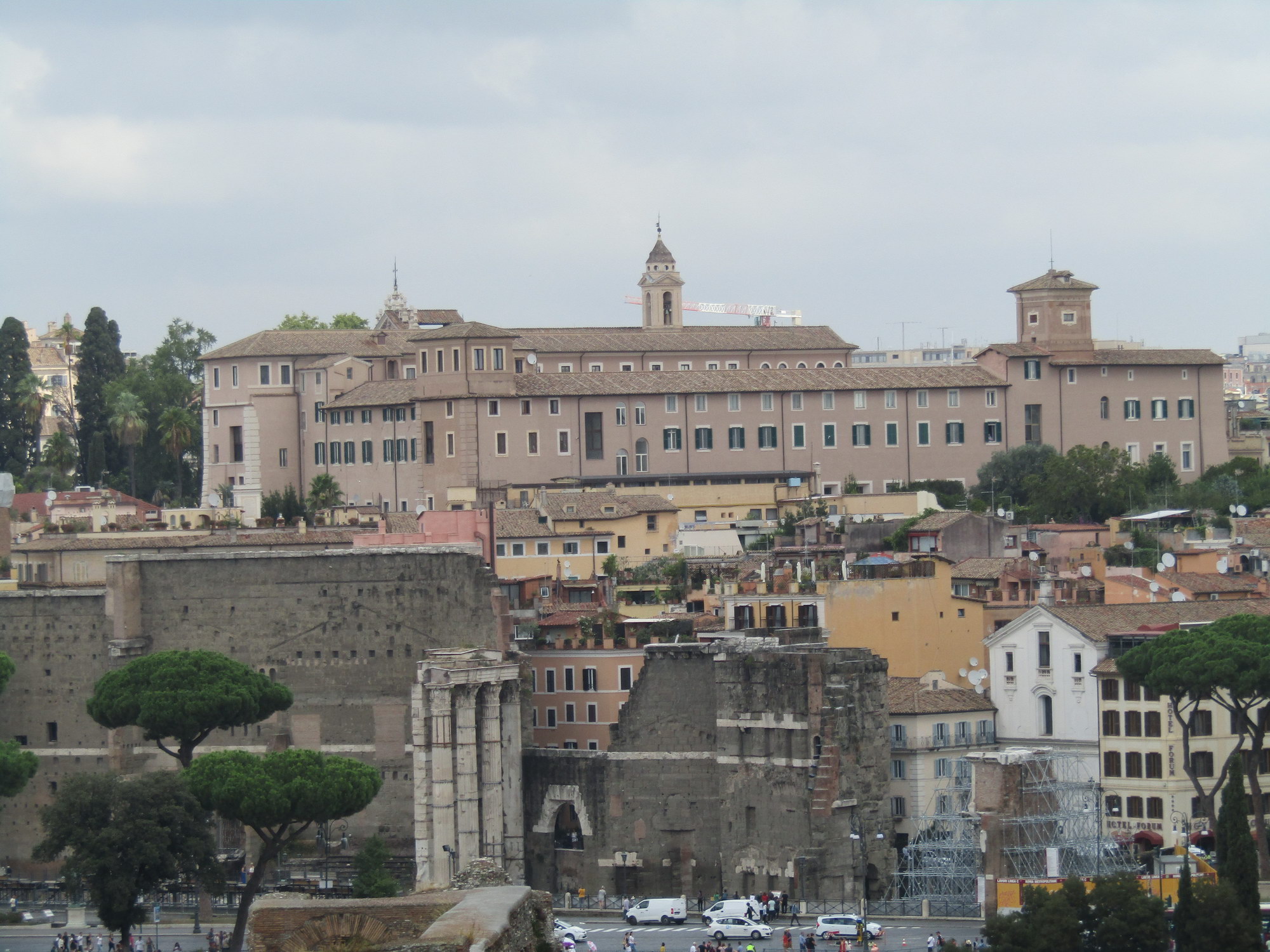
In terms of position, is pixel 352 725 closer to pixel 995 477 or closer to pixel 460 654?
pixel 460 654

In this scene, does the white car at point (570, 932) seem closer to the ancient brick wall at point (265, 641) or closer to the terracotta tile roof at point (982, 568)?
the ancient brick wall at point (265, 641)

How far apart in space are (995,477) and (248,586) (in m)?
39.8

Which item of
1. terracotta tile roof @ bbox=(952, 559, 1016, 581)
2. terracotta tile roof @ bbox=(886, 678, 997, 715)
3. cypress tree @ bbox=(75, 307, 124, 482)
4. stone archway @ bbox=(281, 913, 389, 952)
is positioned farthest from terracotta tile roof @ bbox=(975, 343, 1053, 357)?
stone archway @ bbox=(281, 913, 389, 952)

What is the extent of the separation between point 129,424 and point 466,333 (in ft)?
89.4

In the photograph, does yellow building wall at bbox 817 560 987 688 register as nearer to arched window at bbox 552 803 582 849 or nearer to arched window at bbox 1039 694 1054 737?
arched window at bbox 1039 694 1054 737

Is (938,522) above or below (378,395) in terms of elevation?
below

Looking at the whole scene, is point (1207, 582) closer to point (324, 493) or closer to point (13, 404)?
point (324, 493)

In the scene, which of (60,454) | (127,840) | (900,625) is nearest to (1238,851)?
(900,625)

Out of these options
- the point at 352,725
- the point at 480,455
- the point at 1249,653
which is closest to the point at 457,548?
the point at 352,725

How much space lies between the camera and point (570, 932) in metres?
59.4

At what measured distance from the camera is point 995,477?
352 feet

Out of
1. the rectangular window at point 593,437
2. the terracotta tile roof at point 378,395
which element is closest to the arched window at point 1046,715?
the rectangular window at point 593,437

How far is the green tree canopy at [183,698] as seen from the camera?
70.4 m

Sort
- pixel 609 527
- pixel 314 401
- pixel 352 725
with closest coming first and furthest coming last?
pixel 352 725 → pixel 609 527 → pixel 314 401
